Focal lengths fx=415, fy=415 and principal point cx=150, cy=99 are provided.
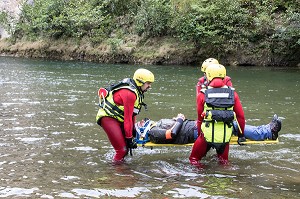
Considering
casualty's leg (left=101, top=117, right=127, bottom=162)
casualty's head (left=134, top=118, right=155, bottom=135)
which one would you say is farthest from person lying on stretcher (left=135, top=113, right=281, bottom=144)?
casualty's leg (left=101, top=117, right=127, bottom=162)

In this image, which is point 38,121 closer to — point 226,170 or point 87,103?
point 87,103

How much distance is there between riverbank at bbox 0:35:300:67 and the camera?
107 ft

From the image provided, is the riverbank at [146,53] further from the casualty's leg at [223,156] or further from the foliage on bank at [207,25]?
the casualty's leg at [223,156]

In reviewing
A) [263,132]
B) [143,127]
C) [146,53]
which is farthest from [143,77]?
[146,53]

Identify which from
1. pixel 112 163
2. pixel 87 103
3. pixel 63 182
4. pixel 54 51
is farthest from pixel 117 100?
pixel 54 51

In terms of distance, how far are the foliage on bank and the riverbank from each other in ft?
0.35

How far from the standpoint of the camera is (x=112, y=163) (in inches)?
313

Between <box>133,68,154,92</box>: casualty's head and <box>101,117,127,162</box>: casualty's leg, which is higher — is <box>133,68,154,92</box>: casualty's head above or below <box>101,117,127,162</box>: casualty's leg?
above

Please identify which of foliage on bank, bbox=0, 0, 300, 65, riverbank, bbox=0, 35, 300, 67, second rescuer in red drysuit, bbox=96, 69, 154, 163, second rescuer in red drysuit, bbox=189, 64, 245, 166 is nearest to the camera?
second rescuer in red drysuit, bbox=189, 64, 245, 166

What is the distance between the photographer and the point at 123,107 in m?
7.83

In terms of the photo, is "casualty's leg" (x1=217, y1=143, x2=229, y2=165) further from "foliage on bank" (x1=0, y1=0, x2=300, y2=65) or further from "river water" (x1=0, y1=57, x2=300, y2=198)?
"foliage on bank" (x1=0, y1=0, x2=300, y2=65)

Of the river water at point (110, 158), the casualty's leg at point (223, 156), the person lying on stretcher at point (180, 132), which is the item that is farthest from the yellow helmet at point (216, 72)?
the river water at point (110, 158)

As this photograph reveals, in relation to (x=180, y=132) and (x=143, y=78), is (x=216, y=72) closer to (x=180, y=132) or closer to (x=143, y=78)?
(x=143, y=78)

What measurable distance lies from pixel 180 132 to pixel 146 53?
27697mm
